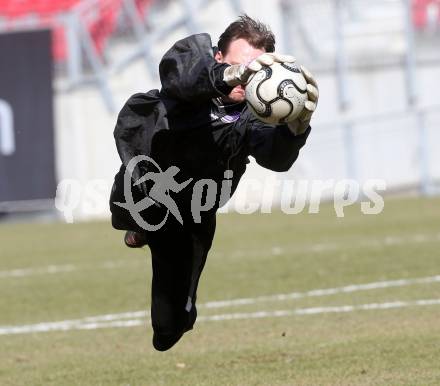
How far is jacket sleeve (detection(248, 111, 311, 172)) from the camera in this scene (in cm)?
583

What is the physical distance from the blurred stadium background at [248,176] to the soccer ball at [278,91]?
2.32 meters

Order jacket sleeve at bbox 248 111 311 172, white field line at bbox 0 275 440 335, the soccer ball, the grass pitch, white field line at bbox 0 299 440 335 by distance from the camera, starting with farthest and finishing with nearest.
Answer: white field line at bbox 0 275 440 335, white field line at bbox 0 299 440 335, the grass pitch, jacket sleeve at bbox 248 111 311 172, the soccer ball

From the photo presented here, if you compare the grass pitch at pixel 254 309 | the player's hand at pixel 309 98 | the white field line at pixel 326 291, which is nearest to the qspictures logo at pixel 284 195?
the grass pitch at pixel 254 309

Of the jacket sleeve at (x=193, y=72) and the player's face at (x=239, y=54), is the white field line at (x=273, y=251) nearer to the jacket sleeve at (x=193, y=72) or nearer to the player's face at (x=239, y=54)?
the player's face at (x=239, y=54)

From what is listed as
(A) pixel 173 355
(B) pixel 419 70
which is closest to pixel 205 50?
(A) pixel 173 355

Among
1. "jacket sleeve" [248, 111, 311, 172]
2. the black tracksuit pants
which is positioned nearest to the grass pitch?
the black tracksuit pants

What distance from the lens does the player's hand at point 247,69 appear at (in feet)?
18.0

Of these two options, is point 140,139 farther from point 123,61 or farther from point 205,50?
point 123,61

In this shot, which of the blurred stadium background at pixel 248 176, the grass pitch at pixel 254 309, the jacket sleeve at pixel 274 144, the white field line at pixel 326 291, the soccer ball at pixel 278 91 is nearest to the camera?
the soccer ball at pixel 278 91

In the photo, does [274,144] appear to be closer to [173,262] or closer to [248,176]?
[173,262]

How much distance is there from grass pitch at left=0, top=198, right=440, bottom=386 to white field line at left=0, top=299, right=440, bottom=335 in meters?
0.03

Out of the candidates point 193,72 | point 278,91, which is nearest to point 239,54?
point 193,72

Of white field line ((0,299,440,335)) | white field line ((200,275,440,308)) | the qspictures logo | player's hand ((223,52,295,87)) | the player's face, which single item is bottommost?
the qspictures logo

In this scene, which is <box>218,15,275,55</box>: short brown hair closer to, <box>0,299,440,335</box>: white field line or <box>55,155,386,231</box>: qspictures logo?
<box>0,299,440,335</box>: white field line
